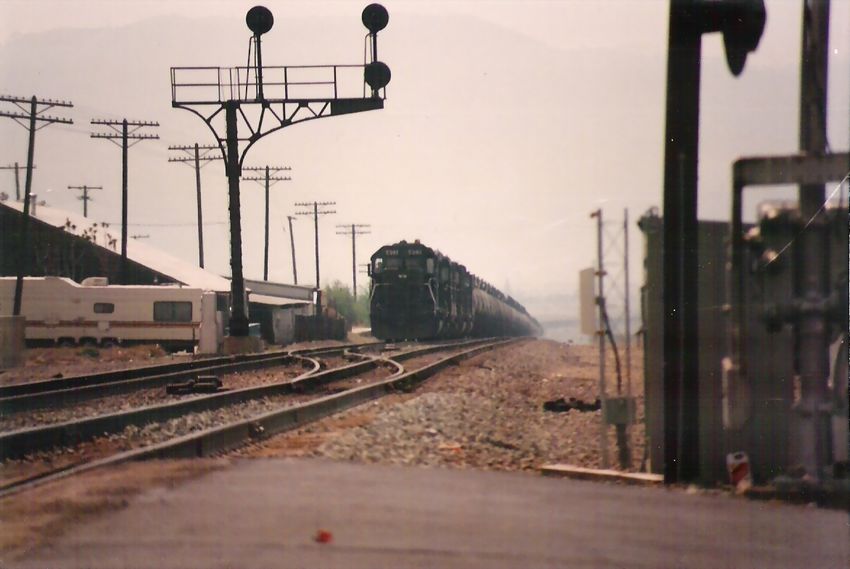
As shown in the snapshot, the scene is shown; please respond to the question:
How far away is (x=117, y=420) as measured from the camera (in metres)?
10.5

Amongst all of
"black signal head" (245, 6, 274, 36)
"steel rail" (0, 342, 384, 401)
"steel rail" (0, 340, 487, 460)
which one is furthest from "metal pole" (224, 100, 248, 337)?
"steel rail" (0, 340, 487, 460)

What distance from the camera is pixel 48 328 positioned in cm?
3628

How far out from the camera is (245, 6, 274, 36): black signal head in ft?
92.5

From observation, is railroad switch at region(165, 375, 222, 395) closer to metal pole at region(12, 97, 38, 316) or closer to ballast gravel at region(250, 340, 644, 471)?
ballast gravel at region(250, 340, 644, 471)

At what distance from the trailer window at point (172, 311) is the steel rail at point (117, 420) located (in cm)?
2003

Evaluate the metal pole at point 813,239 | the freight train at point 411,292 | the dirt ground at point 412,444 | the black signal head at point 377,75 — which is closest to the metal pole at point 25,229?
the freight train at point 411,292

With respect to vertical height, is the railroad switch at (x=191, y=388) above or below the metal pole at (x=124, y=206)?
below

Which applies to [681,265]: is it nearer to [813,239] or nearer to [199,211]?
[813,239]

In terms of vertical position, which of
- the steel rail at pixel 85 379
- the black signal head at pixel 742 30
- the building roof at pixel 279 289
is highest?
the black signal head at pixel 742 30

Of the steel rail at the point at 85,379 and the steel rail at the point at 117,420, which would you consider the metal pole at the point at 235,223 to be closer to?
the steel rail at the point at 85,379

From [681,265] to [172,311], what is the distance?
30.5m

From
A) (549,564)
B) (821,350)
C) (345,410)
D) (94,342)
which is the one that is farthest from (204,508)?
(94,342)

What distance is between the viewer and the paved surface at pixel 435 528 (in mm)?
4773

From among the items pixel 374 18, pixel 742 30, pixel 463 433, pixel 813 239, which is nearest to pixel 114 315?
pixel 374 18
